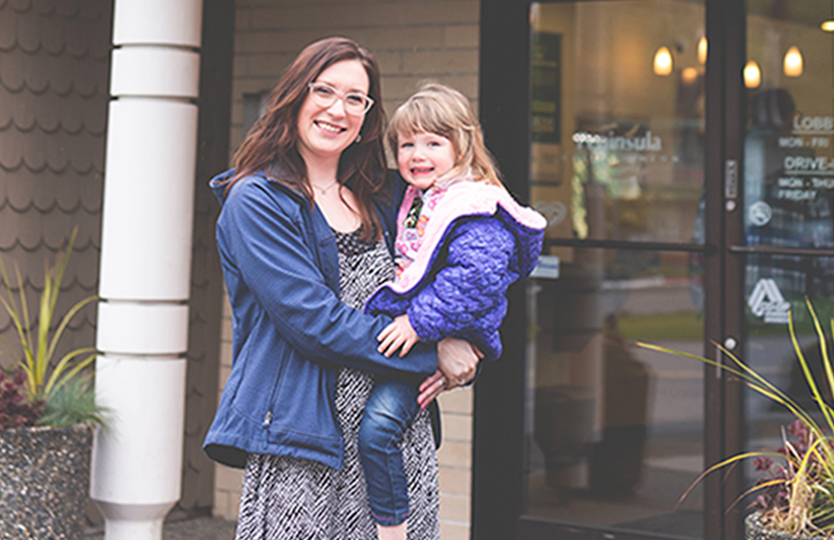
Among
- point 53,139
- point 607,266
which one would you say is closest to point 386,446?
point 607,266

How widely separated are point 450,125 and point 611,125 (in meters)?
2.95

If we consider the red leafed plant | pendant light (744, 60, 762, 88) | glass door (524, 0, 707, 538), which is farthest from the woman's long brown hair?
pendant light (744, 60, 762, 88)

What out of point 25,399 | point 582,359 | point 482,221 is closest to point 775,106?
point 582,359

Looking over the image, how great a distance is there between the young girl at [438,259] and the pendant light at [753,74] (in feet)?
9.25

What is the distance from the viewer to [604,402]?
17.2 ft

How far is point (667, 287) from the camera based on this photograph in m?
5.32

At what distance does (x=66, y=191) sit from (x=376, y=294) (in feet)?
10.9

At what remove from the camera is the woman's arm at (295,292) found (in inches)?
90.2

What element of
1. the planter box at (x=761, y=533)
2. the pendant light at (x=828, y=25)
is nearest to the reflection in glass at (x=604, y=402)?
the pendant light at (x=828, y=25)

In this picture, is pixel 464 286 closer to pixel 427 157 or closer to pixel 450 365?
pixel 450 365

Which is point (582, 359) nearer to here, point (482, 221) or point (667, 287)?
point (667, 287)

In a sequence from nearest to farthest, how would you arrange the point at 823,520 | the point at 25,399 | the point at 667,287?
the point at 823,520
the point at 25,399
the point at 667,287

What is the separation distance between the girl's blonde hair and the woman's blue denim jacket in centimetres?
34

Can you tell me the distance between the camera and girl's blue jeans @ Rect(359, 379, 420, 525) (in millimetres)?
2391
